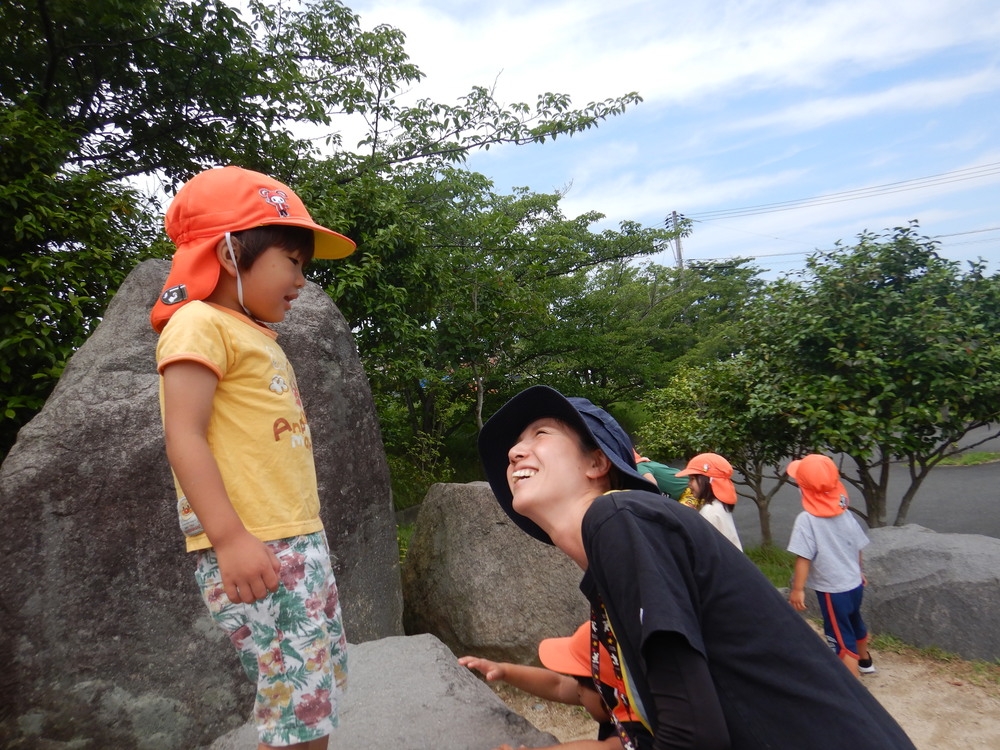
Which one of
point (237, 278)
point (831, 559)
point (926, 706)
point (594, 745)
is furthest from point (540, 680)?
point (926, 706)

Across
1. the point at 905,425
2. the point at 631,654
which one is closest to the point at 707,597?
the point at 631,654

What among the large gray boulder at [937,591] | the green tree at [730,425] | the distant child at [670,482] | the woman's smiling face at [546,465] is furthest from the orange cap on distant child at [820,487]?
the woman's smiling face at [546,465]

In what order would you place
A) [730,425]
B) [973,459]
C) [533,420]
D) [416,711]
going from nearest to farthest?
[533,420] < [416,711] < [730,425] < [973,459]

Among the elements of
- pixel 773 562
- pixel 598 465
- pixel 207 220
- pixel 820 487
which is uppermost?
pixel 207 220

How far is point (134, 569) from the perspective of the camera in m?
3.06

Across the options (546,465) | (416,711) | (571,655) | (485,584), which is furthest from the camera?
(485,584)

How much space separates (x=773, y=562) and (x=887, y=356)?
235 centimetres

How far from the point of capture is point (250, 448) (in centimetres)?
190

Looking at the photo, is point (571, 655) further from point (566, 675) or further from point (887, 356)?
point (887, 356)

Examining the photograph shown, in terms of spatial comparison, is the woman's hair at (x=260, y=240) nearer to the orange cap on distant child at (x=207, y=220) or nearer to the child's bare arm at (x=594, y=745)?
the orange cap on distant child at (x=207, y=220)

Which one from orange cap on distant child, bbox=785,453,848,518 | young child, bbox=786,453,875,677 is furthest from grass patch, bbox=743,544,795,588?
orange cap on distant child, bbox=785,453,848,518

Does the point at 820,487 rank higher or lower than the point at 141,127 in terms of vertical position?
lower

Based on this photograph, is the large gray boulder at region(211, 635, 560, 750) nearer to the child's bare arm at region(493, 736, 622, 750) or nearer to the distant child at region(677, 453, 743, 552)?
the child's bare arm at region(493, 736, 622, 750)

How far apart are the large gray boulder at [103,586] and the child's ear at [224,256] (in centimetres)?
160
